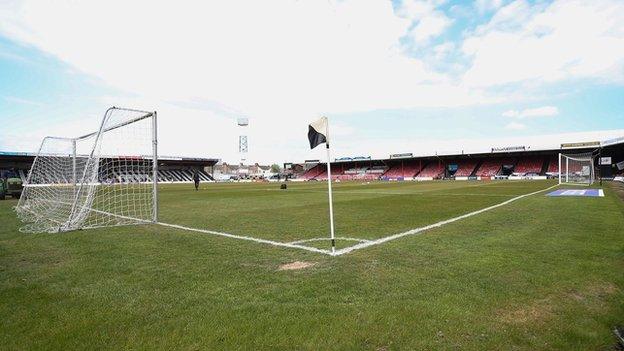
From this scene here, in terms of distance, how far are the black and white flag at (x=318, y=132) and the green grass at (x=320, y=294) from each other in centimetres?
225

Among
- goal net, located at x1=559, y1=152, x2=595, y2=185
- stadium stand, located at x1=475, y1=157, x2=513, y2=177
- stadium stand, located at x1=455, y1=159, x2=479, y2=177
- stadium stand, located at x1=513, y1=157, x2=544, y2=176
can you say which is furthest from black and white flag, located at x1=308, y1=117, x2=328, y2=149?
stadium stand, located at x1=455, y1=159, x2=479, y2=177

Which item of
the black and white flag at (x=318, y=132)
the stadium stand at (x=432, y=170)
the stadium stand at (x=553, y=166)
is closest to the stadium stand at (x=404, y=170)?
the stadium stand at (x=432, y=170)

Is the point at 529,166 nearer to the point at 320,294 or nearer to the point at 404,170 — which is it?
the point at 404,170

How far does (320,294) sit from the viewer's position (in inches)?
200

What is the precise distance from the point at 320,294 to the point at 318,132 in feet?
11.8

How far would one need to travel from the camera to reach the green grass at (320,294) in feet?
12.5

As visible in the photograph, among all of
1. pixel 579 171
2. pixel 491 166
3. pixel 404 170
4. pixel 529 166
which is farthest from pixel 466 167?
pixel 579 171

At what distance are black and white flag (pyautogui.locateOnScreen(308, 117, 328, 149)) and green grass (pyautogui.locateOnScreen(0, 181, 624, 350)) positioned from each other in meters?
2.25

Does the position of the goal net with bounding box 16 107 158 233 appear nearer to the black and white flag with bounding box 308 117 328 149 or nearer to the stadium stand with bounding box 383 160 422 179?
the black and white flag with bounding box 308 117 328 149

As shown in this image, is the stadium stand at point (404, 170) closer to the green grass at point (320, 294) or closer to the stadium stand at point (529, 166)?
the stadium stand at point (529, 166)

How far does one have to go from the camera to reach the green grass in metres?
3.82

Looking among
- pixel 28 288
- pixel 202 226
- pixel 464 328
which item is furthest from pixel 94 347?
pixel 202 226

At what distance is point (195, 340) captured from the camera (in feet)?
12.4

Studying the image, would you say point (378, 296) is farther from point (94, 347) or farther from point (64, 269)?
point (64, 269)
